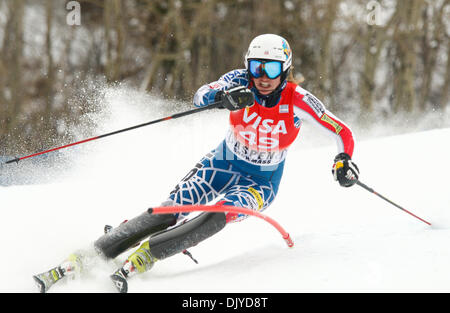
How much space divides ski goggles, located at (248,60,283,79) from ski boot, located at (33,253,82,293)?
144 cm

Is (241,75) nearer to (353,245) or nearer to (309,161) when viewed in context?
(353,245)

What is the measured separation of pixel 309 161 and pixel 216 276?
326 centimetres

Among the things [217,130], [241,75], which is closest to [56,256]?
[241,75]

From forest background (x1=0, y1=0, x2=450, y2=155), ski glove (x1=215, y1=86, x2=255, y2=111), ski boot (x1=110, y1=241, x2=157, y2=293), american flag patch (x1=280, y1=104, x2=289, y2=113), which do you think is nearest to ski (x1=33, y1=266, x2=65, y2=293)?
ski boot (x1=110, y1=241, x2=157, y2=293)

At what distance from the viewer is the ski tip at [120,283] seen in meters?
2.54

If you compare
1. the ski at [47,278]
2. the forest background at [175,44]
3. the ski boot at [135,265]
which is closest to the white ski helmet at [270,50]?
the ski boot at [135,265]

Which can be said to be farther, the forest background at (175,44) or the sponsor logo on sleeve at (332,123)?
the forest background at (175,44)

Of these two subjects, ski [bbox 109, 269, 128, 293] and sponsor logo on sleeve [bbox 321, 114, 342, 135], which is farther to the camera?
sponsor logo on sleeve [bbox 321, 114, 342, 135]

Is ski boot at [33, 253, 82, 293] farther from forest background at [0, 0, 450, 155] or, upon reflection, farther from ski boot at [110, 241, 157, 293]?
forest background at [0, 0, 450, 155]

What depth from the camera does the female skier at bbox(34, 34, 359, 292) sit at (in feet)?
8.96

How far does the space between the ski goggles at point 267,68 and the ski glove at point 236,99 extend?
0.21 m

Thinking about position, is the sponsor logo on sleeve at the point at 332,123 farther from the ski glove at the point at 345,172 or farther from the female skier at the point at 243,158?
the ski glove at the point at 345,172

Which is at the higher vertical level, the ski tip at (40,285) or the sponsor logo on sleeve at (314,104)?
the sponsor logo on sleeve at (314,104)

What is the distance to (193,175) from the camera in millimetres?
3213
